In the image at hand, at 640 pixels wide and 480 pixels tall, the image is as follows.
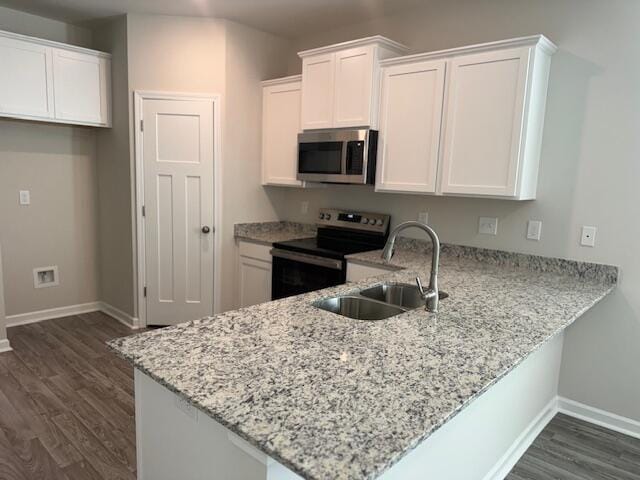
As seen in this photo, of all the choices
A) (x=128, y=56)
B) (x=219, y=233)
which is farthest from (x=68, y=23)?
(x=219, y=233)

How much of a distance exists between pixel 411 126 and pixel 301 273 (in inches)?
52.1

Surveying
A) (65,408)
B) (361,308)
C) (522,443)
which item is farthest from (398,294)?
(65,408)

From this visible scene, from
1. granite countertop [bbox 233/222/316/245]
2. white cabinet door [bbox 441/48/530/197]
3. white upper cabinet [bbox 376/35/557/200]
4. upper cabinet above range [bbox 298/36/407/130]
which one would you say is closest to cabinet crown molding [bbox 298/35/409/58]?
upper cabinet above range [bbox 298/36/407/130]

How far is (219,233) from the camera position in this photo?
388 centimetres

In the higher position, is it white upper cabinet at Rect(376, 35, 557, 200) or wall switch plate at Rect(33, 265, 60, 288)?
white upper cabinet at Rect(376, 35, 557, 200)

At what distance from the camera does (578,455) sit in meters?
2.36

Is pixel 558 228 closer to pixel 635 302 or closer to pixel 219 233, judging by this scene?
pixel 635 302

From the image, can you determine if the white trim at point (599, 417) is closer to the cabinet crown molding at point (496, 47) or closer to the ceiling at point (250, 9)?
the cabinet crown molding at point (496, 47)

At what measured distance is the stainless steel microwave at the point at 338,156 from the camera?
3098 mm

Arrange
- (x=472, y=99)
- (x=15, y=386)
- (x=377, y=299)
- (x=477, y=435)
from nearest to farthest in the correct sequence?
(x=477, y=435) → (x=377, y=299) → (x=472, y=99) → (x=15, y=386)

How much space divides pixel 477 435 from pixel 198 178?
2.93 meters

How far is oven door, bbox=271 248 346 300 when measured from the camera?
10.3 feet

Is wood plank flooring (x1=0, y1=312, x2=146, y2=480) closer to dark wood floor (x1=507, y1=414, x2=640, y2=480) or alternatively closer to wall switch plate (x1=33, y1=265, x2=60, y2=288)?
wall switch plate (x1=33, y1=265, x2=60, y2=288)

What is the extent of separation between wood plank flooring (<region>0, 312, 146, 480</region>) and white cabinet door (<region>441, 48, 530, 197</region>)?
7.84 ft
